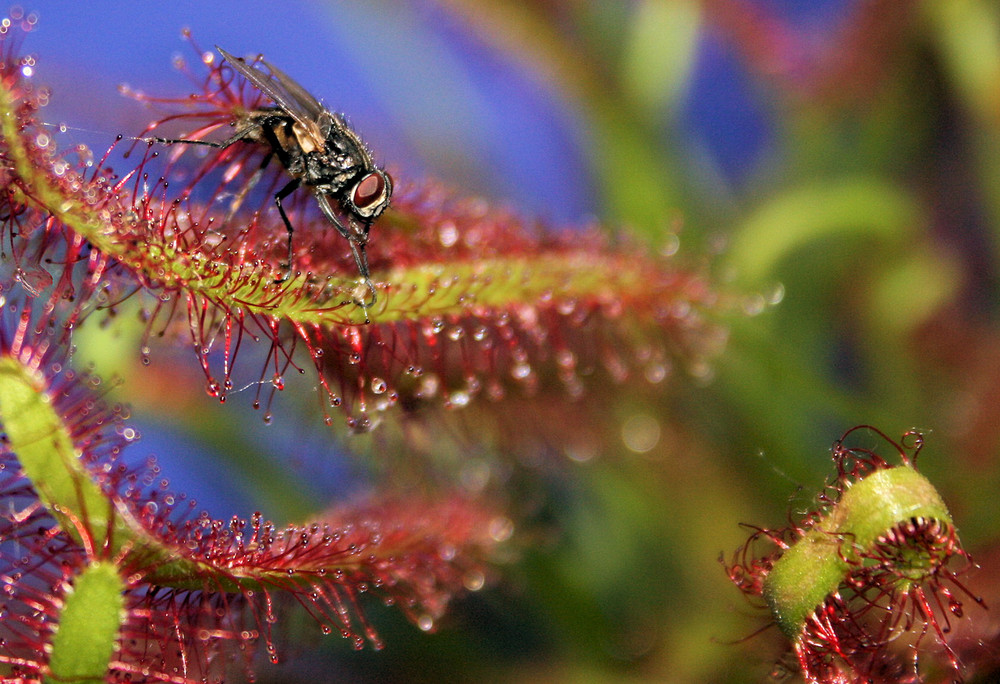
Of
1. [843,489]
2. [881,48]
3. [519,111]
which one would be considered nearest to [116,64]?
[519,111]

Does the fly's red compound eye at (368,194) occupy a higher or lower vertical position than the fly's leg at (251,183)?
lower

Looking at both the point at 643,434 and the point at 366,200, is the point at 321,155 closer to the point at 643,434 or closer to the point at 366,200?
the point at 366,200

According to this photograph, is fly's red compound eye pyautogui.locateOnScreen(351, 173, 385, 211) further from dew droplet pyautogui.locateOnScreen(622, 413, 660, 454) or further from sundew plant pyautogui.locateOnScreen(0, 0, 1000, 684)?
dew droplet pyautogui.locateOnScreen(622, 413, 660, 454)

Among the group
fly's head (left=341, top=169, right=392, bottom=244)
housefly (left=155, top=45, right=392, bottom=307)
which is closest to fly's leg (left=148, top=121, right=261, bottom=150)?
housefly (left=155, top=45, right=392, bottom=307)

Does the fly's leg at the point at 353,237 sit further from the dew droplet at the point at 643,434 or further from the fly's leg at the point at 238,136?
the dew droplet at the point at 643,434

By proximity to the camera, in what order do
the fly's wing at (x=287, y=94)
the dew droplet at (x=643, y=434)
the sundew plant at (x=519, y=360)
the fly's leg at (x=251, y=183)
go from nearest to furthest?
1. the sundew plant at (x=519, y=360)
2. the fly's wing at (x=287, y=94)
3. the fly's leg at (x=251, y=183)
4. the dew droplet at (x=643, y=434)

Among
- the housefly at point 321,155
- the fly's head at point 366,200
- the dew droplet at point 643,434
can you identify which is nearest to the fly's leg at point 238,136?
the housefly at point 321,155
